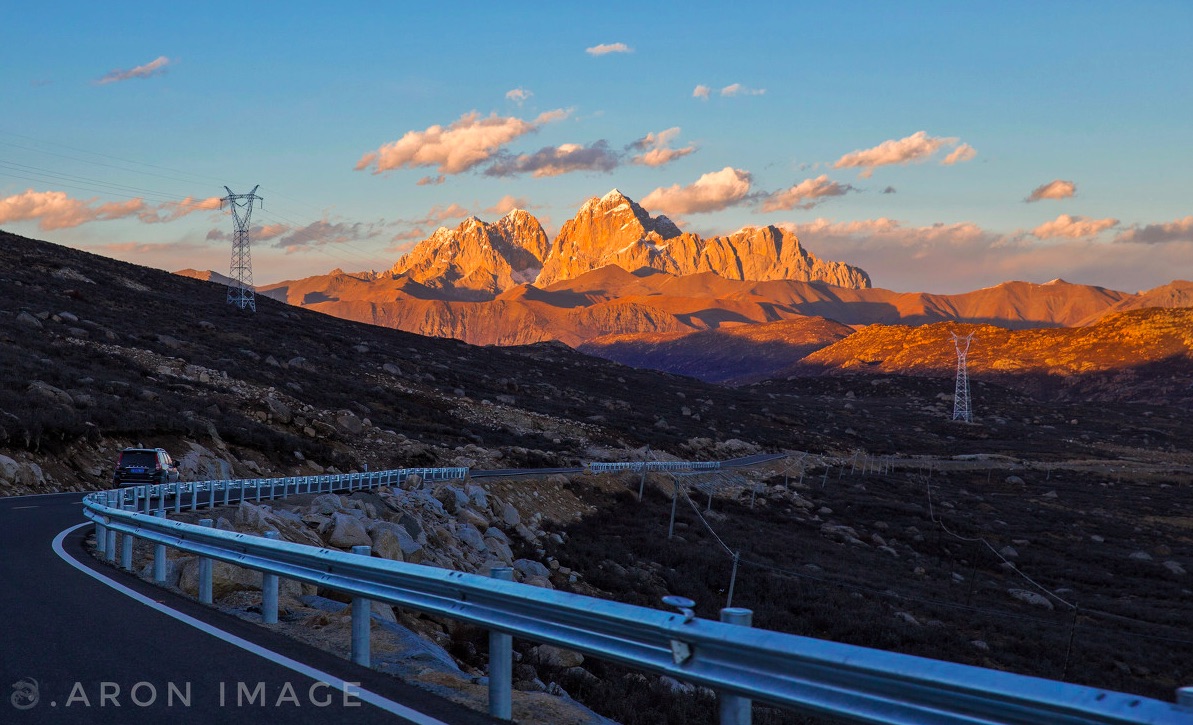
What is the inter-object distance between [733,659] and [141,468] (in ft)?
78.3

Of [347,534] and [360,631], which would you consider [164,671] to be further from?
[347,534]

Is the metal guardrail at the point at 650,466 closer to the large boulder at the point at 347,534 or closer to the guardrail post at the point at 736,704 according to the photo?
the large boulder at the point at 347,534

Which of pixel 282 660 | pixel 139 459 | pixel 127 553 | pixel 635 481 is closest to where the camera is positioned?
pixel 282 660

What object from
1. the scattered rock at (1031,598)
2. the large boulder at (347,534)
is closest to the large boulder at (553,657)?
the large boulder at (347,534)

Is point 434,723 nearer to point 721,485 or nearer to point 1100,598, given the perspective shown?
point 1100,598

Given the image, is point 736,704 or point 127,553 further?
point 127,553

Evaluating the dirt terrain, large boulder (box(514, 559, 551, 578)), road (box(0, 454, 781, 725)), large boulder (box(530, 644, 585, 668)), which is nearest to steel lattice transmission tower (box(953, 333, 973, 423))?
the dirt terrain

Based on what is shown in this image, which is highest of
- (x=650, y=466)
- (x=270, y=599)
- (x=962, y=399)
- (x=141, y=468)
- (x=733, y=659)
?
(x=733, y=659)

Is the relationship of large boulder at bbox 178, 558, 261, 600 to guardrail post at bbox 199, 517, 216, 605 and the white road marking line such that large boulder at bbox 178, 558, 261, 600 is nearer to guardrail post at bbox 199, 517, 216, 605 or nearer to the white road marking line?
guardrail post at bbox 199, 517, 216, 605

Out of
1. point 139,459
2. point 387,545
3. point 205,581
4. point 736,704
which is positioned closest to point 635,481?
point 139,459

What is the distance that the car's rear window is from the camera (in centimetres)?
2536

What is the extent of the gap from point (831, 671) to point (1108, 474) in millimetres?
89082

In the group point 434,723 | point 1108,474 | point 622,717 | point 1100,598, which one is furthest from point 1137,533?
point 434,723

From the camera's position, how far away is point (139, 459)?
83.7 ft
